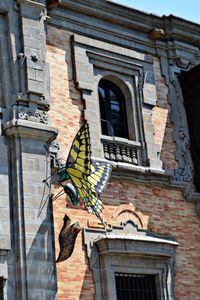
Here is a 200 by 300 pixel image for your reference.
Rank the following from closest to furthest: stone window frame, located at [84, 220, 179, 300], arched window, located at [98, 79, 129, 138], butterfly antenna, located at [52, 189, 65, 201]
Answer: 1. butterfly antenna, located at [52, 189, 65, 201]
2. stone window frame, located at [84, 220, 179, 300]
3. arched window, located at [98, 79, 129, 138]

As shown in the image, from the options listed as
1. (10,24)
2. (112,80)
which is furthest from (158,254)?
(10,24)

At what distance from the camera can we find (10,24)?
17.4m

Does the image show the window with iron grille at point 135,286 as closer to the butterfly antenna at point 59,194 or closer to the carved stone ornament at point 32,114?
the butterfly antenna at point 59,194

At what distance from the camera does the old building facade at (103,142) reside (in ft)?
52.2

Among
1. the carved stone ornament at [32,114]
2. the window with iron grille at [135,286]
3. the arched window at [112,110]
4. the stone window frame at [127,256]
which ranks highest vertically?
the arched window at [112,110]

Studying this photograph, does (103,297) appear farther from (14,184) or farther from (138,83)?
(138,83)

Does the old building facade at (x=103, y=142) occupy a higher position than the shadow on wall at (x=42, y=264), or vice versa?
the old building facade at (x=103, y=142)

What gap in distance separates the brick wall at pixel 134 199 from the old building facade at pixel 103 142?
0.10ft

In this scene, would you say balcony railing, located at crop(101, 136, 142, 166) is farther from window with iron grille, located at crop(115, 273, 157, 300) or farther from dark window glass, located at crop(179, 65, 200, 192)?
window with iron grille, located at crop(115, 273, 157, 300)

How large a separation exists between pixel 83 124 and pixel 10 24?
302 centimetres

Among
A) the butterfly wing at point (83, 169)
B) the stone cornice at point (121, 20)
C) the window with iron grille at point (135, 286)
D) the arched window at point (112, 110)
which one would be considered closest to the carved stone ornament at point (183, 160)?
the arched window at point (112, 110)

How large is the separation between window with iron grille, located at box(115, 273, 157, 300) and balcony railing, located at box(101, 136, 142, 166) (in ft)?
9.88

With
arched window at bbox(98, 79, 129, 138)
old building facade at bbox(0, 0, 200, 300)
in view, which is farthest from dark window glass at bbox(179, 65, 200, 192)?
arched window at bbox(98, 79, 129, 138)

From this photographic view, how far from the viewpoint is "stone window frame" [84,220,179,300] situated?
55.5ft
